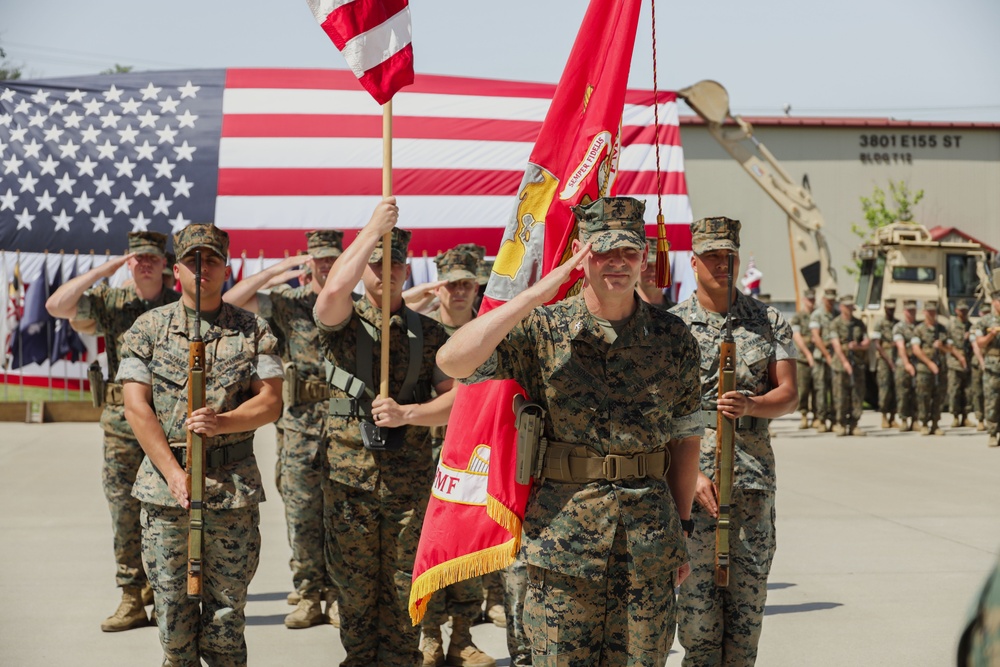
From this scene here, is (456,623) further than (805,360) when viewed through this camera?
No

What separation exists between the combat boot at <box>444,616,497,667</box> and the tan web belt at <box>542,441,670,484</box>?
8.08 ft

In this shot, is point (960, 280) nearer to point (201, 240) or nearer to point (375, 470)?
point (375, 470)

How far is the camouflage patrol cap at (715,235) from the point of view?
4859 millimetres

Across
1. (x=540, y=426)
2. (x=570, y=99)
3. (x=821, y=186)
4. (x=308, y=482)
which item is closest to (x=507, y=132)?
(x=308, y=482)

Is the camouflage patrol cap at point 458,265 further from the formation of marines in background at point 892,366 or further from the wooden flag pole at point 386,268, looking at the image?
the formation of marines in background at point 892,366

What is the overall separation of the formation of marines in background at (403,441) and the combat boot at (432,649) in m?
0.02

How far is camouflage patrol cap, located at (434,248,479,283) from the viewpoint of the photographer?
21.3 ft

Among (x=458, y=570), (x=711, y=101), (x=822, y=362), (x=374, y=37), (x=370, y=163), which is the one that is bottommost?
(x=458, y=570)

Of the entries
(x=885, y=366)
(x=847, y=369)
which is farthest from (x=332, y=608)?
(x=885, y=366)

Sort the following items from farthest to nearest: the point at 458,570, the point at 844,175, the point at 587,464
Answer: the point at 844,175
the point at 458,570
the point at 587,464

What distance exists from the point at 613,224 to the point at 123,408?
3.89 metres

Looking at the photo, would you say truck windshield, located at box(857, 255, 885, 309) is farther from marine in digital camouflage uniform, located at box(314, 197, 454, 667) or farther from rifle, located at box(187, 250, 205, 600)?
rifle, located at box(187, 250, 205, 600)

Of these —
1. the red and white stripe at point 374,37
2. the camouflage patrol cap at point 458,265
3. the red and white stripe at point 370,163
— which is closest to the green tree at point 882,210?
the red and white stripe at point 370,163

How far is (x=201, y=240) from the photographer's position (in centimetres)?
477
